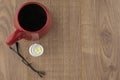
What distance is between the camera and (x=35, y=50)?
0.80m

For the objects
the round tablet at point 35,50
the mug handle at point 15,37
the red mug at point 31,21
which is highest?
the red mug at point 31,21

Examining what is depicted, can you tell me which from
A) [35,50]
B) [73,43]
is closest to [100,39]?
[73,43]

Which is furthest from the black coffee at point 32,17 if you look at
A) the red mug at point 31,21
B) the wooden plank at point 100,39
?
the wooden plank at point 100,39

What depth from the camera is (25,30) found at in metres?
0.73

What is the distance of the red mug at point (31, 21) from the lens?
29.1 inches

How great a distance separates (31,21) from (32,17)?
0.01m

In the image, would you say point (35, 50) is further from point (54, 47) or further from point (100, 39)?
point (100, 39)

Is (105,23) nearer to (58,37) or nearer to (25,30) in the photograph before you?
(58,37)

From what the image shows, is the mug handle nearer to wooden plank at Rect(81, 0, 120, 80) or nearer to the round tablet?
the round tablet

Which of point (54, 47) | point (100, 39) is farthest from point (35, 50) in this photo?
point (100, 39)

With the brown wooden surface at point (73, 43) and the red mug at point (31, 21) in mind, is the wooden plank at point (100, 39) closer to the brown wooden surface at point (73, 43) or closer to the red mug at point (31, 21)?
the brown wooden surface at point (73, 43)

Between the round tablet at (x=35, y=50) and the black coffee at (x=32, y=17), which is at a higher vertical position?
the black coffee at (x=32, y=17)

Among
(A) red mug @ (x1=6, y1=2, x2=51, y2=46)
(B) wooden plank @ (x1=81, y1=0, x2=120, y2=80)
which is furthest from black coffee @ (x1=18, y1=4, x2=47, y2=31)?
(B) wooden plank @ (x1=81, y1=0, x2=120, y2=80)

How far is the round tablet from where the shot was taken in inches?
31.5
